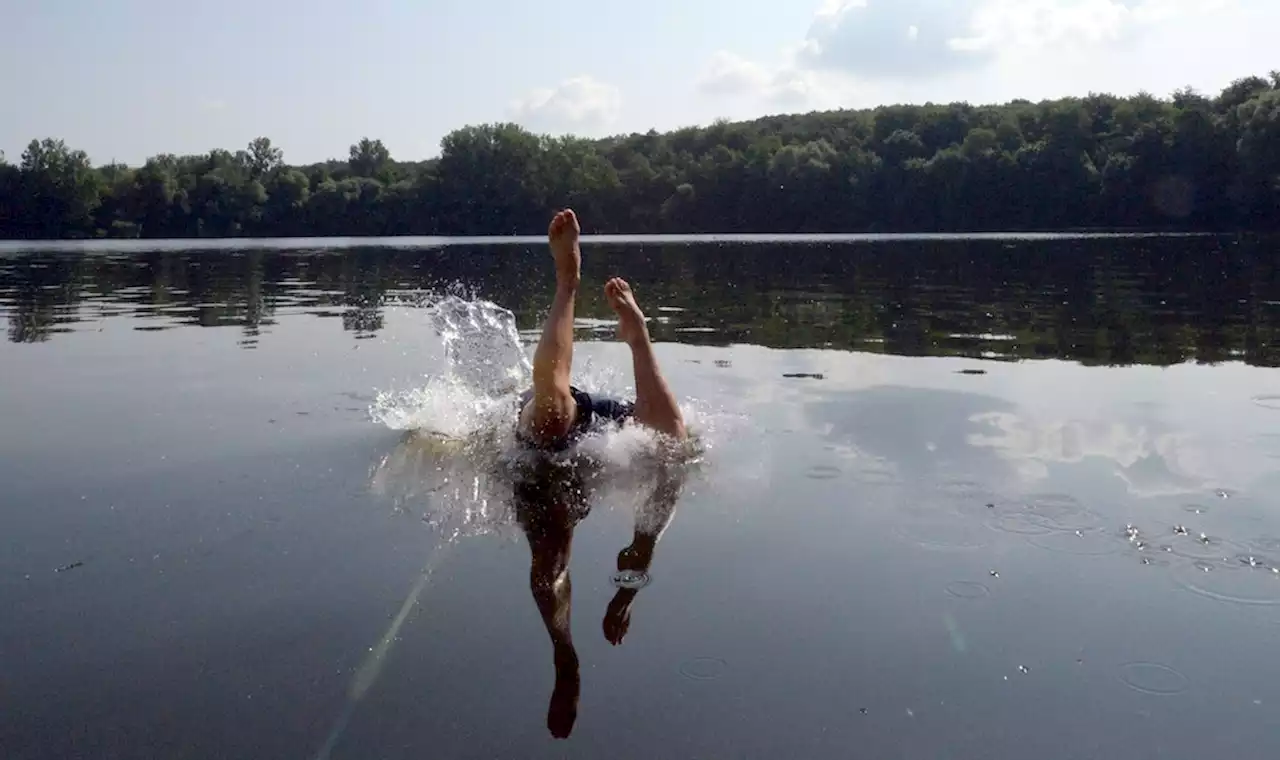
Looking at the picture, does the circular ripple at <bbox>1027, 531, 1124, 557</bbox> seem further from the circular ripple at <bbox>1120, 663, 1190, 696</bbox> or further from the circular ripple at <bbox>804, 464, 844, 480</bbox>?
the circular ripple at <bbox>804, 464, 844, 480</bbox>

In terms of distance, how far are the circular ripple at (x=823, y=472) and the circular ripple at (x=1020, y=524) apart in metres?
1.17

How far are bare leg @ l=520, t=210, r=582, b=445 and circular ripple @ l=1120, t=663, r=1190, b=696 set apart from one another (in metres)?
3.56

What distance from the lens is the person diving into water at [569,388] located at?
6.22 meters

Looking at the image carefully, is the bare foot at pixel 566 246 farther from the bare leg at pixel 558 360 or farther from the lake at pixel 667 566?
the lake at pixel 667 566

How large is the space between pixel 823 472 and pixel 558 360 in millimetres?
1831

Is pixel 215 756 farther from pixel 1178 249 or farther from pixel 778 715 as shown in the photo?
pixel 1178 249

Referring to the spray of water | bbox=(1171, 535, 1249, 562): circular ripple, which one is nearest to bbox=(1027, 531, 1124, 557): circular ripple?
bbox=(1171, 535, 1249, 562): circular ripple

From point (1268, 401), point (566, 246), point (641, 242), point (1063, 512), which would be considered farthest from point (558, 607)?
point (641, 242)

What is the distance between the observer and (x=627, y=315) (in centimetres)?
707

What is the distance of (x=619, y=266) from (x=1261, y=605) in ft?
103

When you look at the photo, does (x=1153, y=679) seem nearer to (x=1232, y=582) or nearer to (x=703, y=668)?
(x=1232, y=582)

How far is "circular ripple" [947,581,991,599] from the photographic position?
4.33 meters

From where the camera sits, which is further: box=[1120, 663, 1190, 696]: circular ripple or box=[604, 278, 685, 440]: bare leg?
box=[604, 278, 685, 440]: bare leg

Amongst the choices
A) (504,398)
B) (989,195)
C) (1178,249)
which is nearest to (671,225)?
(989,195)
